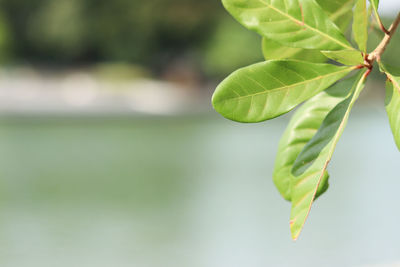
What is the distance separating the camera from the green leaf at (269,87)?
1.76 feet

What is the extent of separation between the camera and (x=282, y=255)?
4.27 m

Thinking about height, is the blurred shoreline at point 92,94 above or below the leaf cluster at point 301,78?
below

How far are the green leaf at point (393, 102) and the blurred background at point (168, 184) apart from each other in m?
0.39

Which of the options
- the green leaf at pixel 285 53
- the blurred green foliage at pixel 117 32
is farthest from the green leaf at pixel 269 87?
the blurred green foliage at pixel 117 32

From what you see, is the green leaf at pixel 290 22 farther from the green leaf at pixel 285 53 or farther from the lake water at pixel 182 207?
the lake water at pixel 182 207

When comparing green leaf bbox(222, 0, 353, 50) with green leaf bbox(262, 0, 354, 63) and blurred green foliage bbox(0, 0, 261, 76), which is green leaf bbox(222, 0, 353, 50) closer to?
green leaf bbox(262, 0, 354, 63)

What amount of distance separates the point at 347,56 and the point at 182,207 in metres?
5.40

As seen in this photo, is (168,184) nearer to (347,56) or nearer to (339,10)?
(339,10)

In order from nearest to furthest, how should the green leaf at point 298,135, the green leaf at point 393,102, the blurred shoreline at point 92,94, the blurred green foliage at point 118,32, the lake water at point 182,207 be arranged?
the green leaf at point 393,102, the green leaf at point 298,135, the lake water at point 182,207, the blurred shoreline at point 92,94, the blurred green foliage at point 118,32

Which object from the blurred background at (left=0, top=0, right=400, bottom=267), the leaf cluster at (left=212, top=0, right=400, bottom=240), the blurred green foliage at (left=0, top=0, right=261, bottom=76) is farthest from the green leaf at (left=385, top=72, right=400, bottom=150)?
the blurred green foliage at (left=0, top=0, right=261, bottom=76)

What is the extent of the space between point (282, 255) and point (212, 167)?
409 centimetres

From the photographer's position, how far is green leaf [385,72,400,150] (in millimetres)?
528

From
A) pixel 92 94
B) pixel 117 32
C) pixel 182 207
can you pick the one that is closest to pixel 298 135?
pixel 182 207

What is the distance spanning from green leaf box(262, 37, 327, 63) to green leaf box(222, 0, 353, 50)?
0.13 meters
